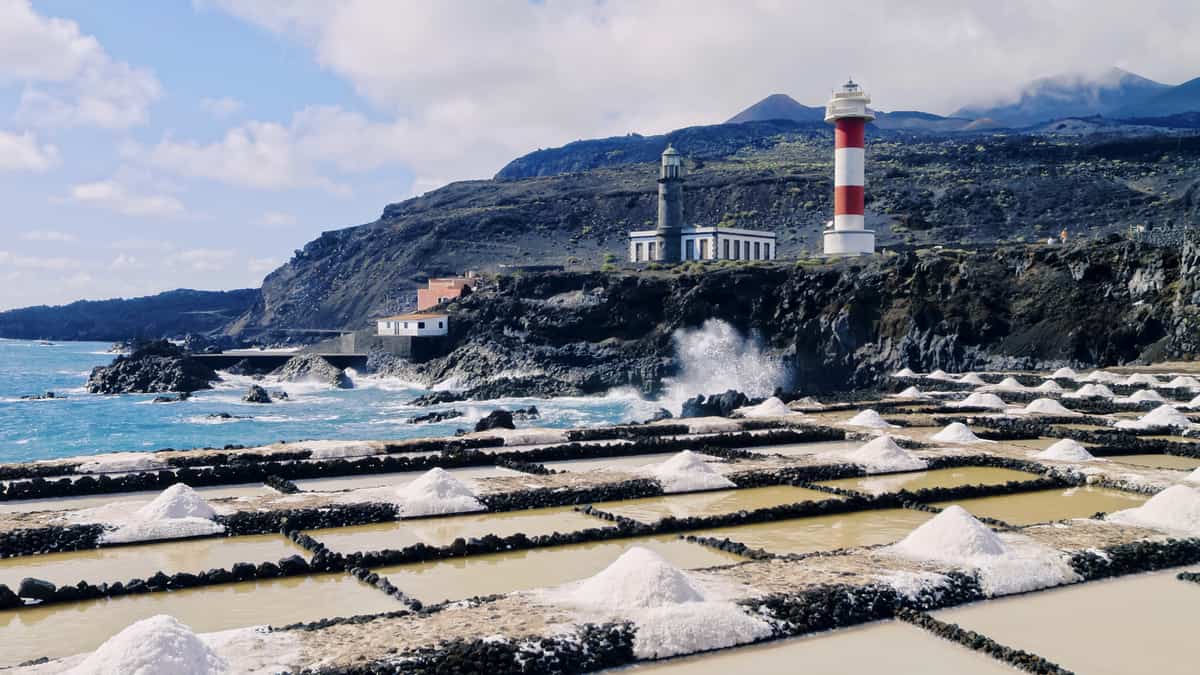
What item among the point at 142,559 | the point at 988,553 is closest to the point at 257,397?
the point at 142,559

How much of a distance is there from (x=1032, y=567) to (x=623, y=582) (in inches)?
191

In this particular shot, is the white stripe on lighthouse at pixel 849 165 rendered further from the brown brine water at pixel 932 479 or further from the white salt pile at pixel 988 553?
the white salt pile at pixel 988 553

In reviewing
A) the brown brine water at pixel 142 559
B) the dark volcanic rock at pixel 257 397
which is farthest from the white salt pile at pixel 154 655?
the dark volcanic rock at pixel 257 397

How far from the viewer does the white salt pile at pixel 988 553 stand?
1122 centimetres

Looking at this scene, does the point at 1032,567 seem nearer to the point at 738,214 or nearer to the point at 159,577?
the point at 159,577

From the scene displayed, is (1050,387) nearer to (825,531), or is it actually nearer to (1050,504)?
(1050,504)

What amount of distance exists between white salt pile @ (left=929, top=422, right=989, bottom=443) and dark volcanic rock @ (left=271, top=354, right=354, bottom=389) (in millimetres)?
59820

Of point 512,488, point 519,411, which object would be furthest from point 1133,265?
point 512,488

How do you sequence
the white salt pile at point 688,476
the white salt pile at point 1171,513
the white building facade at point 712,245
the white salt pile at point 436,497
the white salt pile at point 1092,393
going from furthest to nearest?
the white building facade at point 712,245 < the white salt pile at point 1092,393 < the white salt pile at point 688,476 < the white salt pile at point 436,497 < the white salt pile at point 1171,513

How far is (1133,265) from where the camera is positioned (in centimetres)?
5306

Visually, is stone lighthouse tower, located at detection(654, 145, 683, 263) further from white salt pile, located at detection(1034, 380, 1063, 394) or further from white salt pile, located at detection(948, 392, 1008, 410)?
white salt pile, located at detection(948, 392, 1008, 410)

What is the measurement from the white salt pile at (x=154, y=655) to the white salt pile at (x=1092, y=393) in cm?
2958

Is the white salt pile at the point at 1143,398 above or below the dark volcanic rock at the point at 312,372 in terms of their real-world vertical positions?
above

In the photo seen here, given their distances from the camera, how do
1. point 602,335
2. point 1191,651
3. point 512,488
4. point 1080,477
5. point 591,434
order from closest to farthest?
point 1191,651 → point 512,488 → point 1080,477 → point 591,434 → point 602,335
